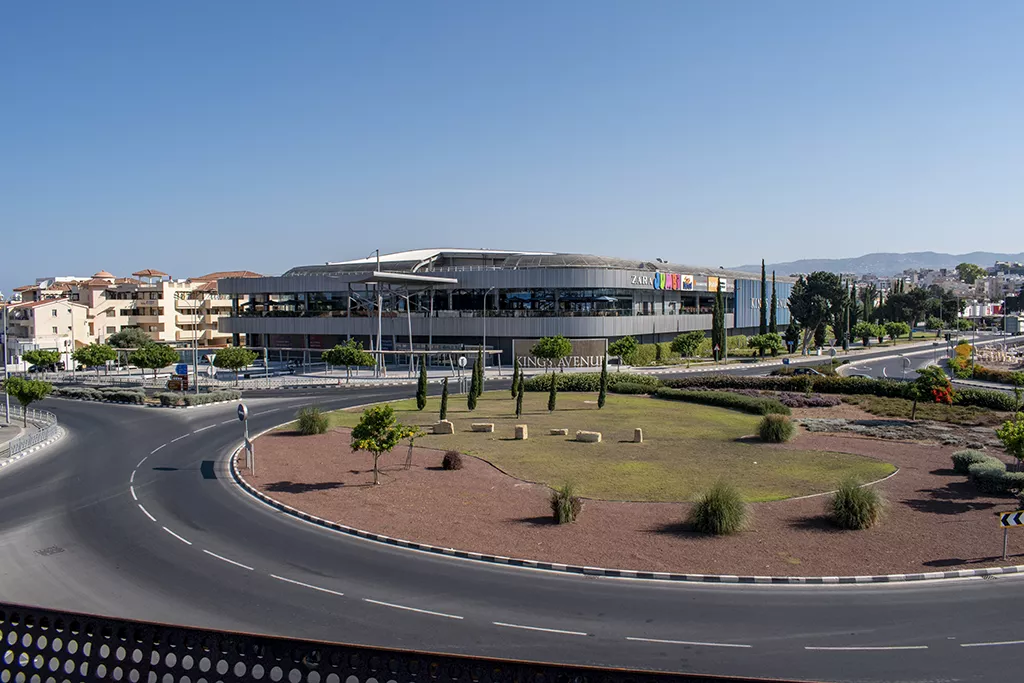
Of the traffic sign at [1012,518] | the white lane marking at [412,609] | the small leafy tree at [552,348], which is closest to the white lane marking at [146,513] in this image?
the white lane marking at [412,609]

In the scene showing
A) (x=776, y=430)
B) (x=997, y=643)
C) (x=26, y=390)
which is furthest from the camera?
(x=26, y=390)

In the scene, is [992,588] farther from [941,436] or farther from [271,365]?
[271,365]

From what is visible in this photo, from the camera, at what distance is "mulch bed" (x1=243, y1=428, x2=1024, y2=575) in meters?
20.4

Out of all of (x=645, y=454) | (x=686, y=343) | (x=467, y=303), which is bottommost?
(x=645, y=454)

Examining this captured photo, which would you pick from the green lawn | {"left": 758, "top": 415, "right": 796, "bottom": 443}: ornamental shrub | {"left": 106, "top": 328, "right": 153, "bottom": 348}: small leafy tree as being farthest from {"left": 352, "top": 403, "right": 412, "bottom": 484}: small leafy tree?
{"left": 106, "top": 328, "right": 153, "bottom": 348}: small leafy tree

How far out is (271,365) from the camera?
91.6 m

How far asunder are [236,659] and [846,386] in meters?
57.1

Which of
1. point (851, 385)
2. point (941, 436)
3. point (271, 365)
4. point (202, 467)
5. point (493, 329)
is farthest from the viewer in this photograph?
point (271, 365)

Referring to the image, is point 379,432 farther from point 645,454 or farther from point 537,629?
point 537,629

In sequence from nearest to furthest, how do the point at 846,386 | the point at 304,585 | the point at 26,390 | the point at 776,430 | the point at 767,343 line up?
the point at 304,585, the point at 776,430, the point at 26,390, the point at 846,386, the point at 767,343

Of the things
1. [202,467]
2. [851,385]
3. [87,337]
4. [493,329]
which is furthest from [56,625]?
[87,337]

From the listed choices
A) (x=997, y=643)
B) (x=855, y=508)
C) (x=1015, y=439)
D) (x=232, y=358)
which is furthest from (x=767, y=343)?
(x=997, y=643)

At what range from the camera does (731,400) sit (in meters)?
51.3

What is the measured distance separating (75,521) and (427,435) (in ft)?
61.5
